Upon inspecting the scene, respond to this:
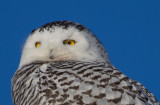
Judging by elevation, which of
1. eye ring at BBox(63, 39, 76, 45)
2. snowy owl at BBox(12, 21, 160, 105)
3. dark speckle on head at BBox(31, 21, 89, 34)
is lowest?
snowy owl at BBox(12, 21, 160, 105)

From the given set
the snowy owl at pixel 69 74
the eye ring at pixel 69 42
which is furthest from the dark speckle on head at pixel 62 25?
the eye ring at pixel 69 42

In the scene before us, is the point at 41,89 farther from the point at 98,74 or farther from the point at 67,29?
the point at 67,29

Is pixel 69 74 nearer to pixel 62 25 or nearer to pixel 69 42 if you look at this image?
pixel 69 42

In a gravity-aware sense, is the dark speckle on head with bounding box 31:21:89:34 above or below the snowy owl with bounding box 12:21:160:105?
above

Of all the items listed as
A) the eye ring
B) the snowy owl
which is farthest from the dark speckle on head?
the eye ring

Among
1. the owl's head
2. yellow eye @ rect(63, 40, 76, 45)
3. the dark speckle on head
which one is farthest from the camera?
the dark speckle on head

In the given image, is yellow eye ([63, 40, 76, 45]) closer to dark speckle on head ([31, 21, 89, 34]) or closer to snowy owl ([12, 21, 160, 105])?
snowy owl ([12, 21, 160, 105])

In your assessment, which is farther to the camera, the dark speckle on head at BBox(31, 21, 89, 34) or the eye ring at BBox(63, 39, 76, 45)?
the dark speckle on head at BBox(31, 21, 89, 34)

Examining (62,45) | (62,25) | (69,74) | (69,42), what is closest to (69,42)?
(69,42)
